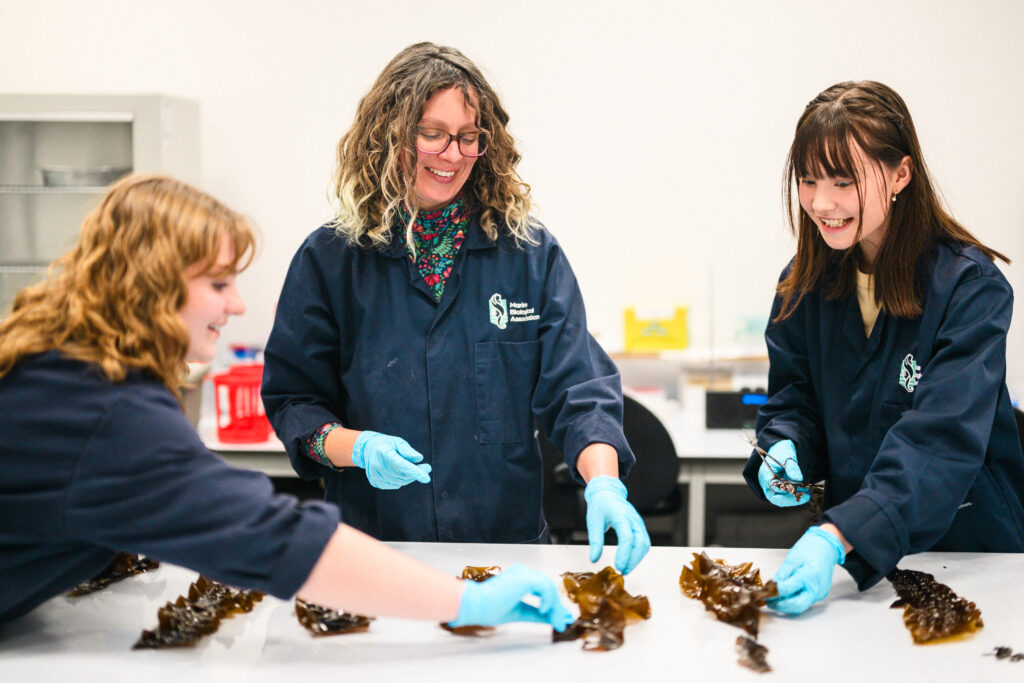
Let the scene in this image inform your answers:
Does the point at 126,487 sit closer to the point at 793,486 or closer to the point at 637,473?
the point at 793,486

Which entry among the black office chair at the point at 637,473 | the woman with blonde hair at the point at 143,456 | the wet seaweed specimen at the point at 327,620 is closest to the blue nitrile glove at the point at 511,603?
the woman with blonde hair at the point at 143,456

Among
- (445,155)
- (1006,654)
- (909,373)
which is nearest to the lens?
(1006,654)

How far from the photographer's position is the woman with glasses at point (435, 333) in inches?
65.1

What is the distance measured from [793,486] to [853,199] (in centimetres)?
54

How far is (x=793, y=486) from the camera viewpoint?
5.35 ft

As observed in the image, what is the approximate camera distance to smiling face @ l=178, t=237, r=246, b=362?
1.16m

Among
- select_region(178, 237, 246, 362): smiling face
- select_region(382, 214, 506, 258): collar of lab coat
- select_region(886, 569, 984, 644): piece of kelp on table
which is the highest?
select_region(382, 214, 506, 258): collar of lab coat

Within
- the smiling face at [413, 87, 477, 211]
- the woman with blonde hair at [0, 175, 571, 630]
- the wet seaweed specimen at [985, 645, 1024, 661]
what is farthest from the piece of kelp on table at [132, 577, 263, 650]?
the wet seaweed specimen at [985, 645, 1024, 661]

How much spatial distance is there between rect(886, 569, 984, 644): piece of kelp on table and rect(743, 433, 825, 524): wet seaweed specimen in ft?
0.89

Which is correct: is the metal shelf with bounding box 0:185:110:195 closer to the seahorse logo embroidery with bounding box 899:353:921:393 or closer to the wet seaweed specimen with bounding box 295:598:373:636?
the wet seaweed specimen with bounding box 295:598:373:636

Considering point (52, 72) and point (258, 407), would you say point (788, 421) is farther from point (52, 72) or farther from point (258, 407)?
point (52, 72)

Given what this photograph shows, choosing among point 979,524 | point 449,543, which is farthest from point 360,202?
point 979,524

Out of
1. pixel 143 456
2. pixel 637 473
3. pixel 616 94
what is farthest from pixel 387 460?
pixel 616 94

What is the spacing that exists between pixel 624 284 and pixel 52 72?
2.68m
